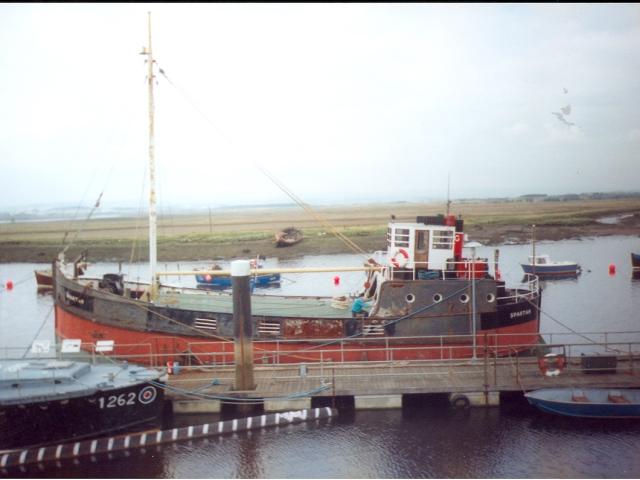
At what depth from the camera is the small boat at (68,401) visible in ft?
44.2

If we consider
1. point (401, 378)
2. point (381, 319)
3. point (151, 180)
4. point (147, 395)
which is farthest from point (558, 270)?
point (147, 395)

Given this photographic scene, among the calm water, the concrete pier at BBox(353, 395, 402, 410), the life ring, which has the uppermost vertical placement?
the life ring

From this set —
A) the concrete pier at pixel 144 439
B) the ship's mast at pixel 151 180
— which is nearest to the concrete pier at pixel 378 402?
the concrete pier at pixel 144 439

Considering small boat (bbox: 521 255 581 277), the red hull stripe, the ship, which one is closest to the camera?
the red hull stripe

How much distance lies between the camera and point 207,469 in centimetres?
1320

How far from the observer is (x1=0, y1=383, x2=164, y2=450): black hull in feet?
44.2

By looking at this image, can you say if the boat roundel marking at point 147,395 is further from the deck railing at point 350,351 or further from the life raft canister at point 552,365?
the life raft canister at point 552,365

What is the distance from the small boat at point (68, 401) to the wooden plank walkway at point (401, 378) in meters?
1.51

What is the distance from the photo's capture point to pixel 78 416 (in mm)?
13938

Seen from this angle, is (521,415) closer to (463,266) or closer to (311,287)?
(463,266)

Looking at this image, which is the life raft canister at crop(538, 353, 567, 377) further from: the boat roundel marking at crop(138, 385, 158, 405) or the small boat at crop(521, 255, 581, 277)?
the small boat at crop(521, 255, 581, 277)

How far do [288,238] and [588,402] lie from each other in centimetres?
4834

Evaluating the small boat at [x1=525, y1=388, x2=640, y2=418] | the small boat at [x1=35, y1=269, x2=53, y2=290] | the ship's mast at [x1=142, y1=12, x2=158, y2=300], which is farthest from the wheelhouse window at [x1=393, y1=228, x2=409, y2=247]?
the small boat at [x1=35, y1=269, x2=53, y2=290]

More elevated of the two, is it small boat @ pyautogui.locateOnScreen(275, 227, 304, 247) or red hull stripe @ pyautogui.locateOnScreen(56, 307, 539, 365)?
small boat @ pyautogui.locateOnScreen(275, 227, 304, 247)
